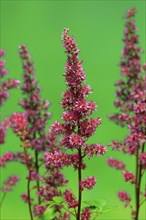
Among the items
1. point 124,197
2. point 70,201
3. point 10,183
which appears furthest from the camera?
point 10,183

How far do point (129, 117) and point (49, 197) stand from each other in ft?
5.45

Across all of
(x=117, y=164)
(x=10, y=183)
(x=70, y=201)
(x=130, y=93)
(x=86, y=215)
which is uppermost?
(x=130, y=93)

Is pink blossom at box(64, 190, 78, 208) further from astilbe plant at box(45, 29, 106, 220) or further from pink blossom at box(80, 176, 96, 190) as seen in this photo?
pink blossom at box(80, 176, 96, 190)

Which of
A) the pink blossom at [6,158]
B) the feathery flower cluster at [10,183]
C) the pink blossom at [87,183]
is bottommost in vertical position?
the pink blossom at [87,183]

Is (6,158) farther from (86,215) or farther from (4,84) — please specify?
(86,215)

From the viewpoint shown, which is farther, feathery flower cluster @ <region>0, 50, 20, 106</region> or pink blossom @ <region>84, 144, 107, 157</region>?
feathery flower cluster @ <region>0, 50, 20, 106</region>

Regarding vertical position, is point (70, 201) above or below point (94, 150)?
below

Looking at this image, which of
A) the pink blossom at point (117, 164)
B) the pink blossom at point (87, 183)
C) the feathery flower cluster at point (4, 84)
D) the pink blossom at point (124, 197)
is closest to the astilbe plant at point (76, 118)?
the pink blossom at point (87, 183)

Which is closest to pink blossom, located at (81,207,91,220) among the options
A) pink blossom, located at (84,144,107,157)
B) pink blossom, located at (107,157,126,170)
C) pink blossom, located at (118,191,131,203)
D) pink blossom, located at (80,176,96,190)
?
pink blossom, located at (80,176,96,190)

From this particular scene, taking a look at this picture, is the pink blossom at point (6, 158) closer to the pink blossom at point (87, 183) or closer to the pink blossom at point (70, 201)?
the pink blossom at point (70, 201)

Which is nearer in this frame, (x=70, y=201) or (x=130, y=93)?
(x=70, y=201)

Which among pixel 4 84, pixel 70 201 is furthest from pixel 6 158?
pixel 70 201

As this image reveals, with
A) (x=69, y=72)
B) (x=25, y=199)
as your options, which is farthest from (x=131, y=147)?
(x=69, y=72)

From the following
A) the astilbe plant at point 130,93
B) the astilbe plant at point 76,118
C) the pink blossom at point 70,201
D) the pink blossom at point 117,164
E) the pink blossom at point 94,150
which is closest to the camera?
the astilbe plant at point 76,118
